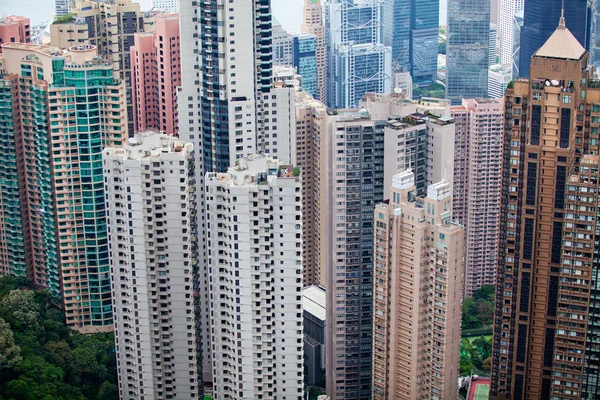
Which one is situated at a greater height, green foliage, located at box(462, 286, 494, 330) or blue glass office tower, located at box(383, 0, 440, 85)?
blue glass office tower, located at box(383, 0, 440, 85)

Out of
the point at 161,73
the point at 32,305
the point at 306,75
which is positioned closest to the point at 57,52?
the point at 161,73

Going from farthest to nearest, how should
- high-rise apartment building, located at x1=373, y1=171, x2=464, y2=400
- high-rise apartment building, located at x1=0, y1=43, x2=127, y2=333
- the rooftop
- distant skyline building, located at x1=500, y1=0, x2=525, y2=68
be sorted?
1. distant skyline building, located at x1=500, y1=0, x2=525, y2=68
2. high-rise apartment building, located at x1=0, y1=43, x2=127, y2=333
3. high-rise apartment building, located at x1=373, y1=171, x2=464, y2=400
4. the rooftop

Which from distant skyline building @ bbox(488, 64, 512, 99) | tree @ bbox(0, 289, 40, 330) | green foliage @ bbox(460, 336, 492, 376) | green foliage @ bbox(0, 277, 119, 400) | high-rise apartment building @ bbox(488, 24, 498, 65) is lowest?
green foliage @ bbox(460, 336, 492, 376)

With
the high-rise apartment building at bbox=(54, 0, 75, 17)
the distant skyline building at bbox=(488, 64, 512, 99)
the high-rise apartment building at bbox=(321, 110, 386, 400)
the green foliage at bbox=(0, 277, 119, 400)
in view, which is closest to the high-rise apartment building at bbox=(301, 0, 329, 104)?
the distant skyline building at bbox=(488, 64, 512, 99)

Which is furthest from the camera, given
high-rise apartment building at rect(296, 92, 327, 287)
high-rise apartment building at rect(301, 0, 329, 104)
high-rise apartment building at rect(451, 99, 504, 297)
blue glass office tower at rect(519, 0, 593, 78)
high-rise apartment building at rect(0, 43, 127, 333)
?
high-rise apartment building at rect(301, 0, 329, 104)

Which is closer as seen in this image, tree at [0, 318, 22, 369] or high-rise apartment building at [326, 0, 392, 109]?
tree at [0, 318, 22, 369]

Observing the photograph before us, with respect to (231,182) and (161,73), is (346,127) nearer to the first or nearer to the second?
(231,182)

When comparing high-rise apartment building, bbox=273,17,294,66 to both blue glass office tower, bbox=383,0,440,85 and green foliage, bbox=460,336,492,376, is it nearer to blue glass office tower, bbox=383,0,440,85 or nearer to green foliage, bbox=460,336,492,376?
blue glass office tower, bbox=383,0,440,85
